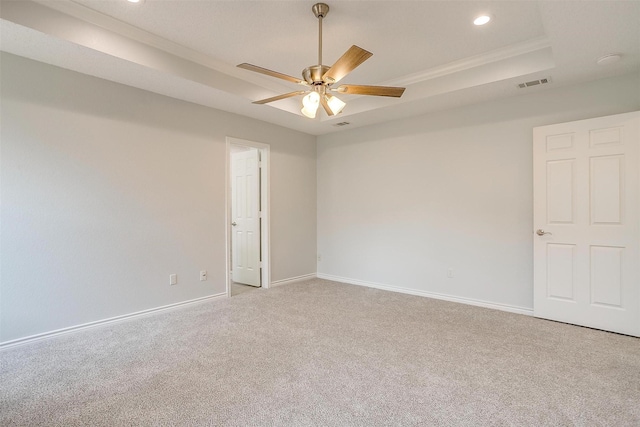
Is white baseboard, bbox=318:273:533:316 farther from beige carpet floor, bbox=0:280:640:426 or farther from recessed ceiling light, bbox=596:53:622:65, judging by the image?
recessed ceiling light, bbox=596:53:622:65

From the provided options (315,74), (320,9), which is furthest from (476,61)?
(315,74)

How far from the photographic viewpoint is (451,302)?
4.10 meters

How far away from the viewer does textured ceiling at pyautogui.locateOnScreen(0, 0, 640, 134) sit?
2.40 m

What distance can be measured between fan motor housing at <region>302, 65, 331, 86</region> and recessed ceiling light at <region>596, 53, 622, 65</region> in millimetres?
2446

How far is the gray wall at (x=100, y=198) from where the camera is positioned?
2.72 meters

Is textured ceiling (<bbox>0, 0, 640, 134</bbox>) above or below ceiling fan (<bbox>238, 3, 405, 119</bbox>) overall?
above

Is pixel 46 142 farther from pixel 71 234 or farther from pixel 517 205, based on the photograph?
pixel 517 205

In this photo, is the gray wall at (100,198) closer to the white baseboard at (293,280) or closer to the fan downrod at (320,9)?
the white baseboard at (293,280)

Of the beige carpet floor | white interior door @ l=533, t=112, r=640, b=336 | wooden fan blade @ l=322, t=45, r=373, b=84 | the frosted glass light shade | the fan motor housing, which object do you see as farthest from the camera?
white interior door @ l=533, t=112, r=640, b=336

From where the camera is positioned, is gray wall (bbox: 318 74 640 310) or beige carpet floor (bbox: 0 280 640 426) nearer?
beige carpet floor (bbox: 0 280 640 426)

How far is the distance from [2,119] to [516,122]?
502cm

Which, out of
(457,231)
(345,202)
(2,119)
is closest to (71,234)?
(2,119)

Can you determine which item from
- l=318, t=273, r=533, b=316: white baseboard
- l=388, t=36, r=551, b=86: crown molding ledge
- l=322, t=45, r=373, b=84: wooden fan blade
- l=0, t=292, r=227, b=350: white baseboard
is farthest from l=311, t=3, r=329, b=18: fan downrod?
l=318, t=273, r=533, b=316: white baseboard

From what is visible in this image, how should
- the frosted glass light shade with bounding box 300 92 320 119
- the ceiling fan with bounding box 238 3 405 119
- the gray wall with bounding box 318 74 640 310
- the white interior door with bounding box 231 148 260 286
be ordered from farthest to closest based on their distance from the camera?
the white interior door with bounding box 231 148 260 286, the gray wall with bounding box 318 74 640 310, the frosted glass light shade with bounding box 300 92 320 119, the ceiling fan with bounding box 238 3 405 119
